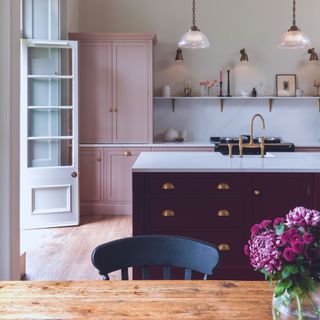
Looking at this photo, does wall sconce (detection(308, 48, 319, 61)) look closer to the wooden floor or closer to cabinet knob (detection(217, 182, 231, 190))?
the wooden floor

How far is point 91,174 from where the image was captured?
18.2 ft

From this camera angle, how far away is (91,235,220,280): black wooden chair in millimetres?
1592

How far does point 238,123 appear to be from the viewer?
6207 mm

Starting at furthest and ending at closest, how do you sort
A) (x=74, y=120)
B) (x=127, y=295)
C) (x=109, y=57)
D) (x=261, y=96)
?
1. (x=261, y=96)
2. (x=109, y=57)
3. (x=74, y=120)
4. (x=127, y=295)

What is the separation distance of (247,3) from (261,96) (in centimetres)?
131

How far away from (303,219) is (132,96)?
4.76 metres

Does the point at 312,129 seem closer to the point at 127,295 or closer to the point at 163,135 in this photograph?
the point at 163,135

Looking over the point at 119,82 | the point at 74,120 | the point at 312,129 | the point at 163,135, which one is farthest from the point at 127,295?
the point at 312,129

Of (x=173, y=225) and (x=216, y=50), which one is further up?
(x=216, y=50)

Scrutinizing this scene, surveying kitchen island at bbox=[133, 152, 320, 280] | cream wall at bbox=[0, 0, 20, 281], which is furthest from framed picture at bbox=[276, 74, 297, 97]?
cream wall at bbox=[0, 0, 20, 281]

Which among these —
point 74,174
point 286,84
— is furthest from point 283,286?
point 286,84

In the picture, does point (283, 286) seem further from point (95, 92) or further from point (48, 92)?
point (95, 92)

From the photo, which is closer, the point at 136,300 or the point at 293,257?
the point at 293,257

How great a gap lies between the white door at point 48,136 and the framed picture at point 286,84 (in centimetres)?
283
